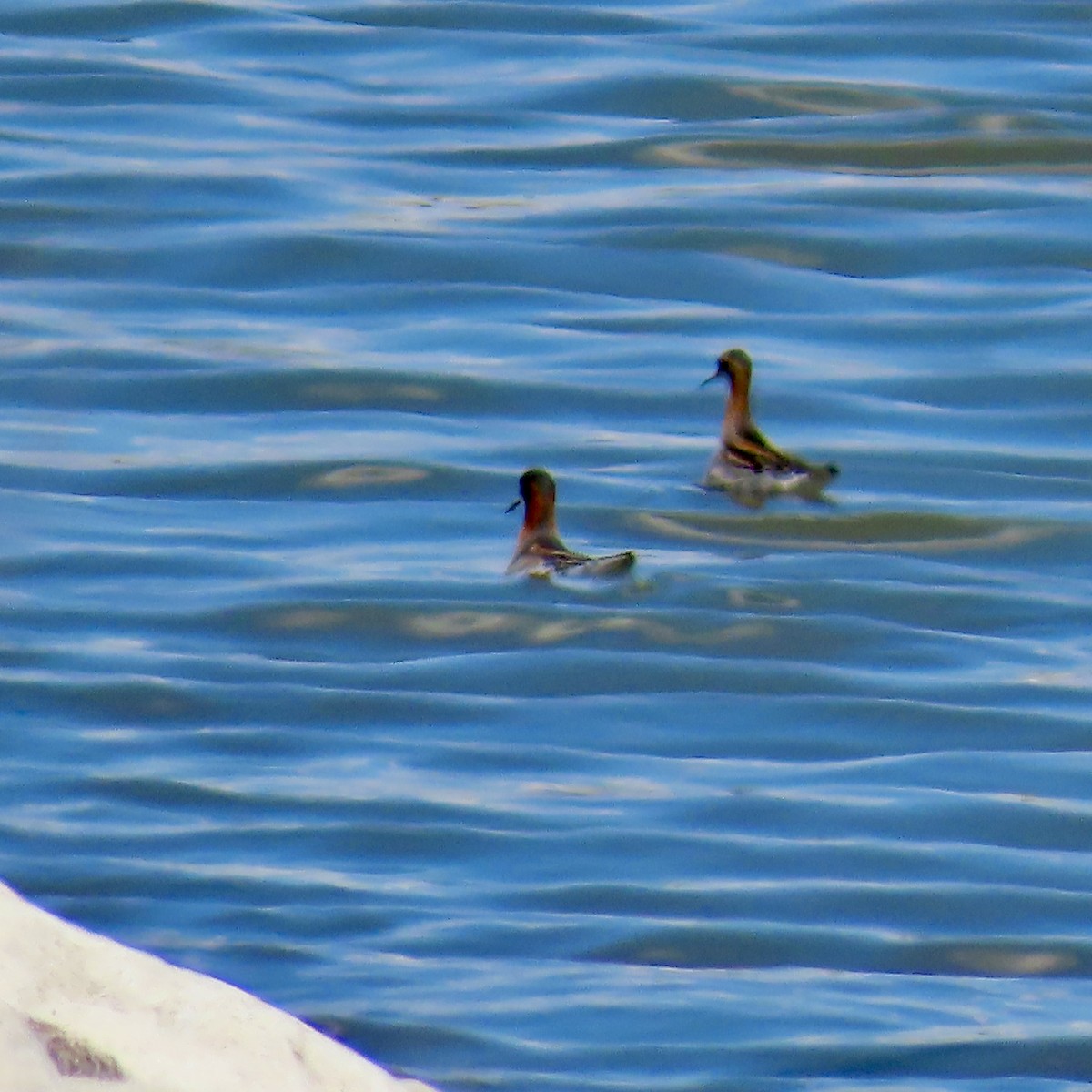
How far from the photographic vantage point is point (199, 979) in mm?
4695

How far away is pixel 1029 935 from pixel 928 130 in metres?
7.99

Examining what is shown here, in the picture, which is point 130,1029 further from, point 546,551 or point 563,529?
point 563,529

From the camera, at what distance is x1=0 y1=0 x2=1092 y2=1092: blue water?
6160mm

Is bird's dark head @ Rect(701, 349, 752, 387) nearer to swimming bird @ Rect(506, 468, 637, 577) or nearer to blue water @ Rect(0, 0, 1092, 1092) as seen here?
blue water @ Rect(0, 0, 1092, 1092)

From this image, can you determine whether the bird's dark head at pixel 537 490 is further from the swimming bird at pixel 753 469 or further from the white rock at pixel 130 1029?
the white rock at pixel 130 1029

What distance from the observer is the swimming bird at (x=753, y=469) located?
9.34 m

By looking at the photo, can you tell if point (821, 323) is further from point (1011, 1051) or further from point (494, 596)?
point (1011, 1051)

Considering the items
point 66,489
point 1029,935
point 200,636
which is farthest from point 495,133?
point 1029,935

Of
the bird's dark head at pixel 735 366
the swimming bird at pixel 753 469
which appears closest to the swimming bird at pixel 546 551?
the swimming bird at pixel 753 469

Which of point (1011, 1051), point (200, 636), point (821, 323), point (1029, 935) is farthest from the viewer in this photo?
point (821, 323)

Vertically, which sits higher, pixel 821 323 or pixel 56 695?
pixel 821 323

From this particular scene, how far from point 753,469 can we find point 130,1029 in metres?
5.22

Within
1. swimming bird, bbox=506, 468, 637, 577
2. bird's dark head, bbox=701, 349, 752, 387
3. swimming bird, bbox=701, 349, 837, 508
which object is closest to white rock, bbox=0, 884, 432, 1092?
swimming bird, bbox=506, 468, 637, 577

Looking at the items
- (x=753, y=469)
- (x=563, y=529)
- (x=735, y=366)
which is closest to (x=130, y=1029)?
(x=563, y=529)
